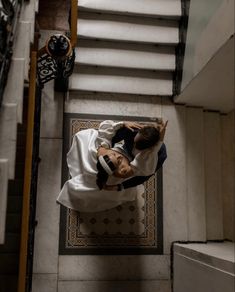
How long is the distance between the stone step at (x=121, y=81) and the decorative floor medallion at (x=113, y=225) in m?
0.32

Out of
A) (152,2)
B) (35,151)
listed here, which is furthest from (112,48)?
(35,151)

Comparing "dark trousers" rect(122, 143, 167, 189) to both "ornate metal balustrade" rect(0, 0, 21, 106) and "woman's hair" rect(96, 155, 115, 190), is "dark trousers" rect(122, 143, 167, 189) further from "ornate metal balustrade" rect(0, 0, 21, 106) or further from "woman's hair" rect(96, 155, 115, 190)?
"ornate metal balustrade" rect(0, 0, 21, 106)

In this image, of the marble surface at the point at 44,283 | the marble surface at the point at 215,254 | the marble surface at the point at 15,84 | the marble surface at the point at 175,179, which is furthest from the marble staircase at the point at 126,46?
the marble surface at the point at 44,283

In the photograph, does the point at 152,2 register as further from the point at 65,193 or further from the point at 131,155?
the point at 65,193

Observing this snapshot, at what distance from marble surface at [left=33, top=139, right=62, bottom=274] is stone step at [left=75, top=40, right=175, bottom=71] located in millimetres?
930

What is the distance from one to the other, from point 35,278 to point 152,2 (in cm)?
302

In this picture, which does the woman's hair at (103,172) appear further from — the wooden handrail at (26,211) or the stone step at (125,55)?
the stone step at (125,55)

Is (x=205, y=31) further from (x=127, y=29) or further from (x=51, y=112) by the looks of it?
(x=51, y=112)

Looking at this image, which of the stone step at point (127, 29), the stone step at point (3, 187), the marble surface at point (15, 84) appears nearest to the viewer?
the stone step at point (3, 187)

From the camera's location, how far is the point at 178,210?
12.4ft

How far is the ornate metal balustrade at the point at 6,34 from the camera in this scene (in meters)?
2.14

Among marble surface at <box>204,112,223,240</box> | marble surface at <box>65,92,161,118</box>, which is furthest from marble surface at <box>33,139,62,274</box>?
marble surface at <box>204,112,223,240</box>

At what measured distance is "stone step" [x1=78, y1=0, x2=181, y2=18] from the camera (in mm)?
3607

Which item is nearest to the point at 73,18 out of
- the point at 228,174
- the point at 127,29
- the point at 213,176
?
the point at 127,29
